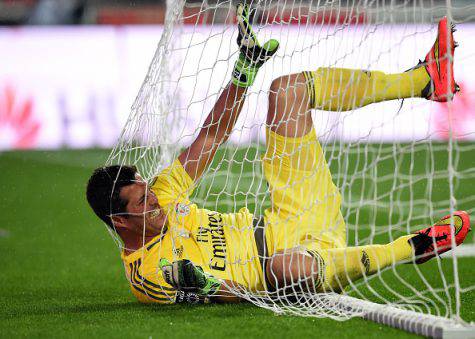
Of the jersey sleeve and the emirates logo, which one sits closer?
the jersey sleeve

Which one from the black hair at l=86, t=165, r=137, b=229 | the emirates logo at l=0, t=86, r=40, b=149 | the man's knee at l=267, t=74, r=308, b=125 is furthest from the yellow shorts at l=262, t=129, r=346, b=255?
the emirates logo at l=0, t=86, r=40, b=149

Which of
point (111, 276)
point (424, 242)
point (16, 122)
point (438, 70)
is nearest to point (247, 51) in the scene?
point (438, 70)

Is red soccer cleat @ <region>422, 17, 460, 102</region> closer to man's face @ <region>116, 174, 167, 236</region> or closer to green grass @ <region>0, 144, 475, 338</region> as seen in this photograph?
green grass @ <region>0, 144, 475, 338</region>

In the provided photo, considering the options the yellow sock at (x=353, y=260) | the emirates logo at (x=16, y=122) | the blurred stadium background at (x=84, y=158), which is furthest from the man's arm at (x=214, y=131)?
the emirates logo at (x=16, y=122)

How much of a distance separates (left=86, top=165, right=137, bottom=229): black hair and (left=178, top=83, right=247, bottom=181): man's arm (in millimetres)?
343

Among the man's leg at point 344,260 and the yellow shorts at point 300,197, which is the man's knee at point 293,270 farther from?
the yellow shorts at point 300,197

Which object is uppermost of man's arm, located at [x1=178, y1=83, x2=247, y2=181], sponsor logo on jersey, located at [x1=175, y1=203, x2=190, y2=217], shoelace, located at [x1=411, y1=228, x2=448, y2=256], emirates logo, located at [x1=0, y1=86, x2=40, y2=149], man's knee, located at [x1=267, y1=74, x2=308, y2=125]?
man's knee, located at [x1=267, y1=74, x2=308, y2=125]

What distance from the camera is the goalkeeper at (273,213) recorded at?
177 inches

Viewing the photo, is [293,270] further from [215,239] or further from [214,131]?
[214,131]

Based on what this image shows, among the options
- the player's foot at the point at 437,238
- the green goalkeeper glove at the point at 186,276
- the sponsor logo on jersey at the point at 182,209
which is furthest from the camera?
the sponsor logo on jersey at the point at 182,209

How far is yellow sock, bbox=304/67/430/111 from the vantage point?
4562mm

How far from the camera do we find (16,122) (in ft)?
46.5

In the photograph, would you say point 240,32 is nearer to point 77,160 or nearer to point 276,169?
point 276,169

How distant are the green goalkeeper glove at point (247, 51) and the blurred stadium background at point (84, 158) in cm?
51
